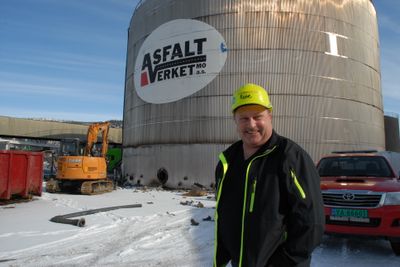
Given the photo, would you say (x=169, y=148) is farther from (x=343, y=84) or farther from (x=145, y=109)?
(x=343, y=84)

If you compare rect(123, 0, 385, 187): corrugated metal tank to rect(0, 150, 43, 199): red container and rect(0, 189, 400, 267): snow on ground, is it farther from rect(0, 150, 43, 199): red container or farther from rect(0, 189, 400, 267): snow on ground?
rect(0, 189, 400, 267): snow on ground

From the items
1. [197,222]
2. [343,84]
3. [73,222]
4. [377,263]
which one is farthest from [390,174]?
[343,84]

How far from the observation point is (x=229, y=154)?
256cm

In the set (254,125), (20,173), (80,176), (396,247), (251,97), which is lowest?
(396,247)

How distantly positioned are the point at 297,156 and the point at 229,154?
54cm

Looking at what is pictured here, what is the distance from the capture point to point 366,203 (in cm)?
633

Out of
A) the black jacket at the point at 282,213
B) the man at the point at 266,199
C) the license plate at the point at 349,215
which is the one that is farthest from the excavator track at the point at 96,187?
the black jacket at the point at 282,213

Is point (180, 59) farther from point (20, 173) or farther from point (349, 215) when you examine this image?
point (349, 215)

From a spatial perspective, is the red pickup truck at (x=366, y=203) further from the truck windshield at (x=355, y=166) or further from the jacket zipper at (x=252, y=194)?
the jacket zipper at (x=252, y=194)

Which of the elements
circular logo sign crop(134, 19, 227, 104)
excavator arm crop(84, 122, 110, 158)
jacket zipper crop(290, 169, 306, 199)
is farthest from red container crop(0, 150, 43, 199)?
jacket zipper crop(290, 169, 306, 199)

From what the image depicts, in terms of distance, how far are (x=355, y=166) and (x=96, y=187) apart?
14450 mm

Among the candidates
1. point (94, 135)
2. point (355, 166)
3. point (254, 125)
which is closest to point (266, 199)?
point (254, 125)

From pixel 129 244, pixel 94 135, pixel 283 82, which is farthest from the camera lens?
pixel 94 135

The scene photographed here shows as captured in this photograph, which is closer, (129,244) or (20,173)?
(129,244)
